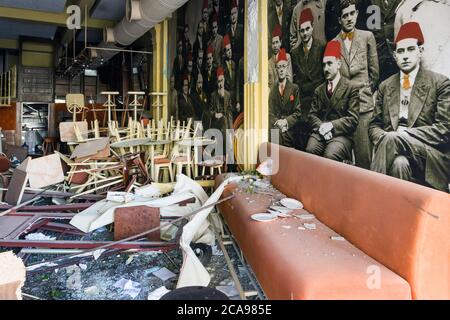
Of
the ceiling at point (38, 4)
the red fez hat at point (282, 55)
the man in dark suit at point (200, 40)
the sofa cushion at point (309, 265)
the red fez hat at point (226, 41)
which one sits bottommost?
the sofa cushion at point (309, 265)

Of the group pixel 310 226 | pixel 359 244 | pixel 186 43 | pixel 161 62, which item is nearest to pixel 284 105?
pixel 310 226

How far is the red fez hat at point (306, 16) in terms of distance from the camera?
383 centimetres

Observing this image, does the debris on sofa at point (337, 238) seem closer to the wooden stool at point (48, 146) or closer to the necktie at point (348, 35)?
the necktie at point (348, 35)

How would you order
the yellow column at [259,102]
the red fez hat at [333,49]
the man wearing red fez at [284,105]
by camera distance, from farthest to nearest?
the yellow column at [259,102]
the man wearing red fez at [284,105]
the red fez hat at [333,49]

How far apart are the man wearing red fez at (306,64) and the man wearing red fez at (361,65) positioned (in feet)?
1.35

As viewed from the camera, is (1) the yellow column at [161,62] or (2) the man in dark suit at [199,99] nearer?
(2) the man in dark suit at [199,99]

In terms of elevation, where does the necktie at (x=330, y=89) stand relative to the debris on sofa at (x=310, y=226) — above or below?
above

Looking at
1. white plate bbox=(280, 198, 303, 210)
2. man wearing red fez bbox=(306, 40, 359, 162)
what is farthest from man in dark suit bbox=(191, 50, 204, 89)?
white plate bbox=(280, 198, 303, 210)

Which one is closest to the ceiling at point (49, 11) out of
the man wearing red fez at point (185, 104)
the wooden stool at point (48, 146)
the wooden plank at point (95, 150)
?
the man wearing red fez at point (185, 104)

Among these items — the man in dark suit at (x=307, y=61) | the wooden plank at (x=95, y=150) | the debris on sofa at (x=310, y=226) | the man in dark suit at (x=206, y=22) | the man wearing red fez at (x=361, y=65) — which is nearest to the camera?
the debris on sofa at (x=310, y=226)

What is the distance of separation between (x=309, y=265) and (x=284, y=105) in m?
2.96
